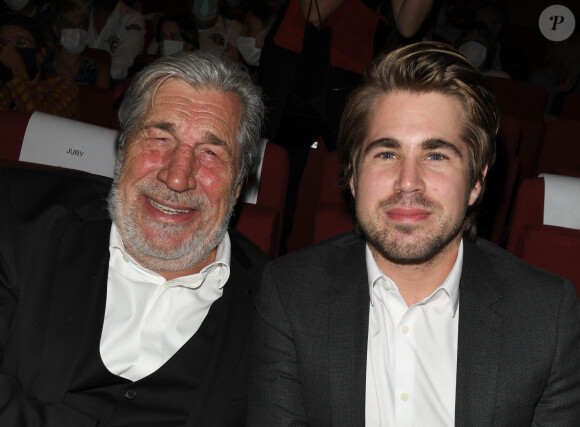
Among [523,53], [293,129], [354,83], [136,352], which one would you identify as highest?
[523,53]

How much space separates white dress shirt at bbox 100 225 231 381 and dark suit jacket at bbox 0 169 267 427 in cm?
5

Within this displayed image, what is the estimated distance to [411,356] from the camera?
1.53m

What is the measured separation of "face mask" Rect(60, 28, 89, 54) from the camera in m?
5.21

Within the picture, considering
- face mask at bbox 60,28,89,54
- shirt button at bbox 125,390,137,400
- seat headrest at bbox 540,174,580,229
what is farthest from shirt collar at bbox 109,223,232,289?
face mask at bbox 60,28,89,54

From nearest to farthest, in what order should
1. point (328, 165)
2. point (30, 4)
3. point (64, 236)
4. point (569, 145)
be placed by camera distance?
point (64, 236) < point (328, 165) < point (569, 145) < point (30, 4)

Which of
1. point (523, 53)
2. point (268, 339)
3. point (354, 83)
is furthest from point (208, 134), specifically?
point (523, 53)

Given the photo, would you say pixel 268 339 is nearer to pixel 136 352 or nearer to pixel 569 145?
pixel 136 352

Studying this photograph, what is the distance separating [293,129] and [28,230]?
4.13 feet

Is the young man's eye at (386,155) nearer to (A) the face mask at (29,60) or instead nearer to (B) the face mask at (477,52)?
(A) the face mask at (29,60)

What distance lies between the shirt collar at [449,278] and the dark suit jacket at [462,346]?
2 centimetres

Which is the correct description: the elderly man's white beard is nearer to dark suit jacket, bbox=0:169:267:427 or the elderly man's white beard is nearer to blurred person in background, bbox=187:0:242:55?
dark suit jacket, bbox=0:169:267:427

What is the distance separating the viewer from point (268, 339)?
5.32 ft

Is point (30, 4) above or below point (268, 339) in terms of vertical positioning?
above

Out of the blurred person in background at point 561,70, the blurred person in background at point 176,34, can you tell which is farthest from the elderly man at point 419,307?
the blurred person in background at point 176,34
